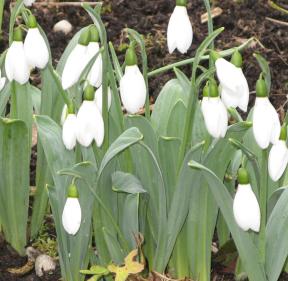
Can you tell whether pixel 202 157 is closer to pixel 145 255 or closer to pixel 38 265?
pixel 145 255

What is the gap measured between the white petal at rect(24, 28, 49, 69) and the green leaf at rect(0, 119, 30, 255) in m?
0.41

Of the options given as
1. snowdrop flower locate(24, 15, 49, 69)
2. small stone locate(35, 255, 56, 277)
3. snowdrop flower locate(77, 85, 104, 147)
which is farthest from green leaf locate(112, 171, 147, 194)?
small stone locate(35, 255, 56, 277)

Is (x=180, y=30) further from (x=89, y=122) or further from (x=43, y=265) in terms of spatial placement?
(x=43, y=265)

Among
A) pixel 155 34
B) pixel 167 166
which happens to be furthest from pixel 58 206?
pixel 155 34

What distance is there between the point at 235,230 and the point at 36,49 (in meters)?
0.75

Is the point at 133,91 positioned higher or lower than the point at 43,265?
higher

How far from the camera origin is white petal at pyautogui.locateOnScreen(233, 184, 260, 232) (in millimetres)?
2094

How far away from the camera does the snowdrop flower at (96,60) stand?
2201 mm

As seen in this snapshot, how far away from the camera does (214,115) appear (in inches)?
81.6

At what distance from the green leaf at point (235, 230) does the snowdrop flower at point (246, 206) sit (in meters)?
0.12

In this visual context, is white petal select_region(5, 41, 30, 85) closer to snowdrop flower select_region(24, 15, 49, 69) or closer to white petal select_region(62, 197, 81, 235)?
snowdrop flower select_region(24, 15, 49, 69)

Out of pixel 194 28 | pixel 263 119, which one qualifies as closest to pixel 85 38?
pixel 263 119

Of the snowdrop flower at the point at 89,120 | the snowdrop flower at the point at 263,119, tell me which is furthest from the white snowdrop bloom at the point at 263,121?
the snowdrop flower at the point at 89,120

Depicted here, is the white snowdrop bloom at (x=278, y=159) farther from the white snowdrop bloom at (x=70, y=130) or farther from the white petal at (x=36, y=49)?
the white petal at (x=36, y=49)
